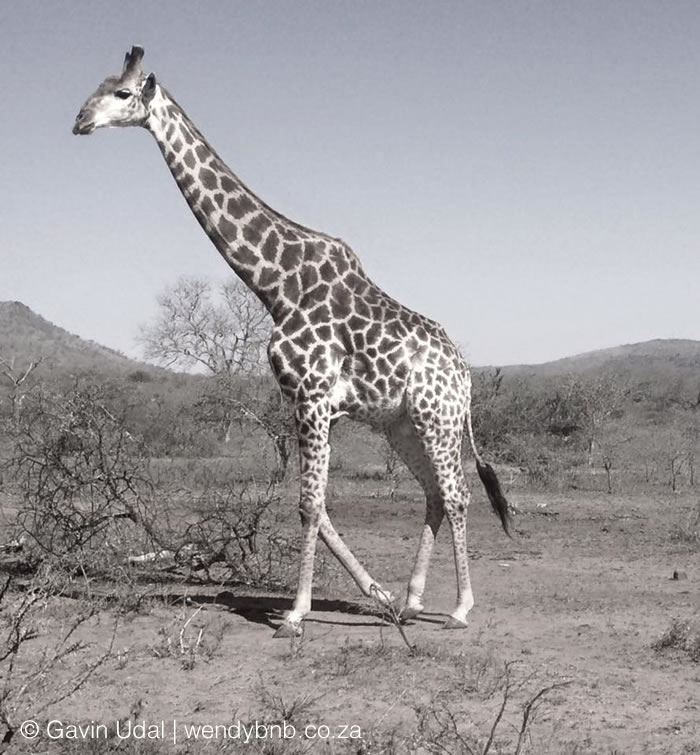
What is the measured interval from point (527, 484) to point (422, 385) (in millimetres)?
10104

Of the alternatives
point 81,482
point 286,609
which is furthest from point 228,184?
point 286,609

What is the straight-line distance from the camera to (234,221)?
6.62m

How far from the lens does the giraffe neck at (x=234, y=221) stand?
21.4ft

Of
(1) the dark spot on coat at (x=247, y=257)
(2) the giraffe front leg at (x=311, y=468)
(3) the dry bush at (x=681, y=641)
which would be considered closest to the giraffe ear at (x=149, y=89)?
(1) the dark spot on coat at (x=247, y=257)

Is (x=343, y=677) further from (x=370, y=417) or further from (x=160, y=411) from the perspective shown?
(x=160, y=411)

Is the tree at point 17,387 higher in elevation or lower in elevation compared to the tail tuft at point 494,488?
higher

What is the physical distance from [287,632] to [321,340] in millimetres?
1939

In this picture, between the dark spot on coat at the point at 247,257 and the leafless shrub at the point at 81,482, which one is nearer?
the dark spot on coat at the point at 247,257

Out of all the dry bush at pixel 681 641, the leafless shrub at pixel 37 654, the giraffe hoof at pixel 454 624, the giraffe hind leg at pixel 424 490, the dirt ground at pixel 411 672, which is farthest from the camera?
the giraffe hind leg at pixel 424 490

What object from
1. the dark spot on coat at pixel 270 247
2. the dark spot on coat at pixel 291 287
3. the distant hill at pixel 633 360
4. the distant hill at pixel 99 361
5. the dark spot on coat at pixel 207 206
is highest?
the distant hill at pixel 633 360

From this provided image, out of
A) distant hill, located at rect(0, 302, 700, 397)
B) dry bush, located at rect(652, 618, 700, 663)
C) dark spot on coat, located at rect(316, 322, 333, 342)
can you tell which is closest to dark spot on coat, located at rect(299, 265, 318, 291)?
dark spot on coat, located at rect(316, 322, 333, 342)

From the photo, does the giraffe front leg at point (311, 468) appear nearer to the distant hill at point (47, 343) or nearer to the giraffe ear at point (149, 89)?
the giraffe ear at point (149, 89)

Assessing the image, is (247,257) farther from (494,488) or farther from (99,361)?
(99,361)

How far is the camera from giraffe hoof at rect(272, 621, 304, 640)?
591 cm
